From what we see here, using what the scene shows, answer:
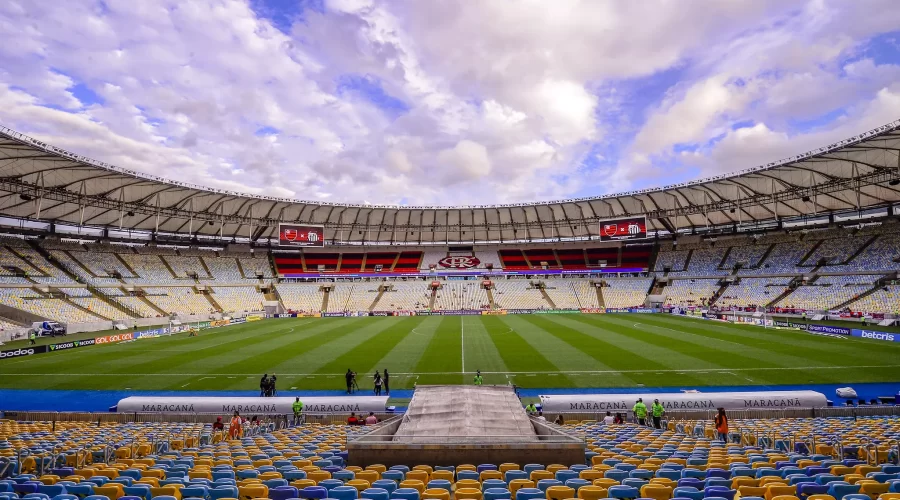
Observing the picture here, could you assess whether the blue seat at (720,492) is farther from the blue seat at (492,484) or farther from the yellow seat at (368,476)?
the yellow seat at (368,476)

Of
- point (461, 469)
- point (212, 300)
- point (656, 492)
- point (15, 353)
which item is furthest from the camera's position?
point (212, 300)

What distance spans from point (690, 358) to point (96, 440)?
95.2 feet

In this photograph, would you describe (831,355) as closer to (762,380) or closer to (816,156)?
(762,380)

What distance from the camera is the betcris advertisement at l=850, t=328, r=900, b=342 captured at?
33188 mm

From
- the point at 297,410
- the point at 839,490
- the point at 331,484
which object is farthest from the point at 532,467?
the point at 297,410

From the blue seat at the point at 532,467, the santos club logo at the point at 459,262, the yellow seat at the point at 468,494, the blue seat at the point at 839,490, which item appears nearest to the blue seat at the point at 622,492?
the yellow seat at the point at 468,494

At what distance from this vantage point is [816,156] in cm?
4012

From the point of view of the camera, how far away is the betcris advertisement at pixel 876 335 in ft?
109

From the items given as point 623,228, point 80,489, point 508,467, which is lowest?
point 508,467

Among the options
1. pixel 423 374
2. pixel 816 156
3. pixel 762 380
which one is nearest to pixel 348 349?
pixel 423 374

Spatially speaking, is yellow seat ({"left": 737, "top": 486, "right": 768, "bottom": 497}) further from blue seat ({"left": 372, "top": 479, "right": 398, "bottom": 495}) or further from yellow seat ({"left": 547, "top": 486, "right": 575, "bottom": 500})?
blue seat ({"left": 372, "top": 479, "right": 398, "bottom": 495})

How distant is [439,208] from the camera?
72438 millimetres

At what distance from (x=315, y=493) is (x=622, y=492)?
3.67 m

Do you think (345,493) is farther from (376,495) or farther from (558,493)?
(558,493)
